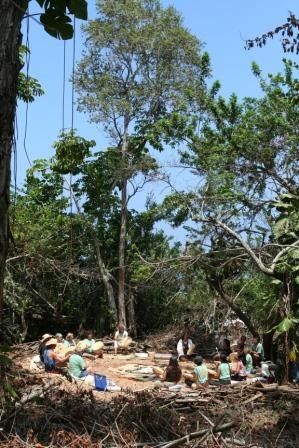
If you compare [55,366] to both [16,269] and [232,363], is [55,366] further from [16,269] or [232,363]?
[16,269]

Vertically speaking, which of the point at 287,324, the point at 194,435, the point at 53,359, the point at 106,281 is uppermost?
the point at 106,281

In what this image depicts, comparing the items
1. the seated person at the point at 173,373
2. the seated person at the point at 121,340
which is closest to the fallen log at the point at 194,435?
the seated person at the point at 173,373

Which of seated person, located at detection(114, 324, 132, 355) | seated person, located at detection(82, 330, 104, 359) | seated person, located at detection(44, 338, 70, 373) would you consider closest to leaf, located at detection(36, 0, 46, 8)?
seated person, located at detection(44, 338, 70, 373)

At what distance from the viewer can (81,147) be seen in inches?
931

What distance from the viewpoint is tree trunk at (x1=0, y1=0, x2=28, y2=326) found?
4473 millimetres

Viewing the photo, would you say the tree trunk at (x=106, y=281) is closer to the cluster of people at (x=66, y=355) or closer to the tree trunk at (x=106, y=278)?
the tree trunk at (x=106, y=278)

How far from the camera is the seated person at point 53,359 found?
45.2 ft

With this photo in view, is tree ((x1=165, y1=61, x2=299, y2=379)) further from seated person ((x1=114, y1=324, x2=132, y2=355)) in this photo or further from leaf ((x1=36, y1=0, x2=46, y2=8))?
leaf ((x1=36, y1=0, x2=46, y2=8))

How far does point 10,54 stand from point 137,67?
21760 mm

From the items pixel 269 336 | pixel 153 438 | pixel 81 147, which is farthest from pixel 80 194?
pixel 153 438

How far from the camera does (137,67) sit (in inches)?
1011

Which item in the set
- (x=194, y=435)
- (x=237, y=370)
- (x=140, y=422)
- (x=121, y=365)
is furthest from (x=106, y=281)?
(x=194, y=435)

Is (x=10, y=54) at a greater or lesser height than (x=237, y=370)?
greater

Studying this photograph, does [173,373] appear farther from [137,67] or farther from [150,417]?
[137,67]
